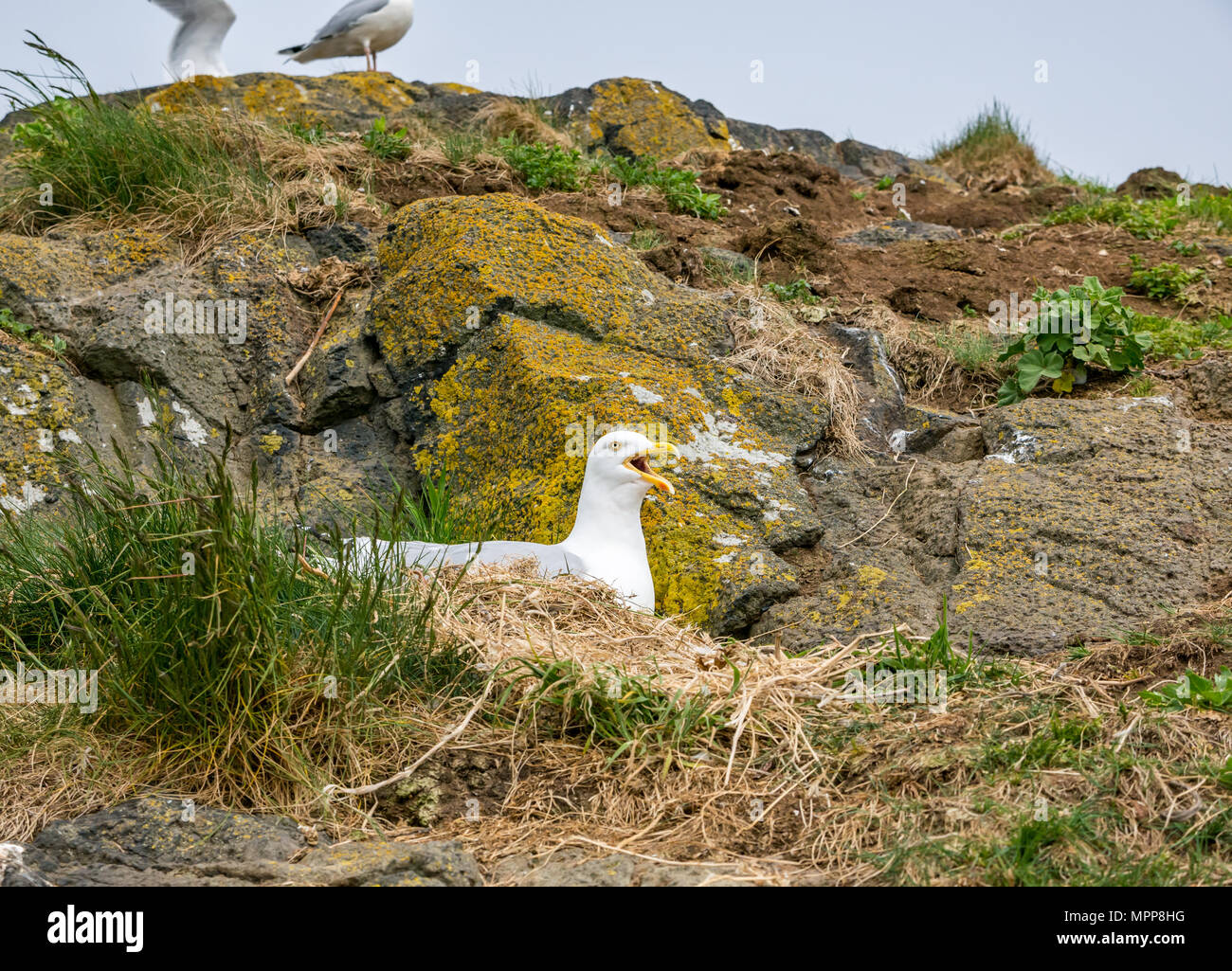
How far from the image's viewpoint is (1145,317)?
6.73m

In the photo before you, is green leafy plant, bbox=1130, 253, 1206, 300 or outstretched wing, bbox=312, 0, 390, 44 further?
outstretched wing, bbox=312, 0, 390, 44

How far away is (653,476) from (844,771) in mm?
1800

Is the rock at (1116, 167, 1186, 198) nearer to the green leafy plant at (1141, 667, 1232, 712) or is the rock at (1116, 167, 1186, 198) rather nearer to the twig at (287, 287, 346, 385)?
the twig at (287, 287, 346, 385)

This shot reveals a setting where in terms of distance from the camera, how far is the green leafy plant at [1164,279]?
736 cm

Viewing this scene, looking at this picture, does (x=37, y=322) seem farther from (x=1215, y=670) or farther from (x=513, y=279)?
(x=1215, y=670)

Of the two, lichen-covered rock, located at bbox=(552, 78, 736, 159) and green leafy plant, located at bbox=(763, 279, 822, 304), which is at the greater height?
lichen-covered rock, located at bbox=(552, 78, 736, 159)

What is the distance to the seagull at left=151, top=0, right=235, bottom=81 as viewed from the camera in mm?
9188

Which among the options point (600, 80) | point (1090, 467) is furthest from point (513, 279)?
point (600, 80)

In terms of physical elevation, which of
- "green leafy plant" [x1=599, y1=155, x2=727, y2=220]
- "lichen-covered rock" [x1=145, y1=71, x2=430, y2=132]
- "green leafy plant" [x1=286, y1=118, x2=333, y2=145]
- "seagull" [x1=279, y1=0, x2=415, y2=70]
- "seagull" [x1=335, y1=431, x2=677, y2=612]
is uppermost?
"seagull" [x1=279, y1=0, x2=415, y2=70]

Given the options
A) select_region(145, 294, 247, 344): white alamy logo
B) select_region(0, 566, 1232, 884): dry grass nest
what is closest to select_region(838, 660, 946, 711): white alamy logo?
select_region(0, 566, 1232, 884): dry grass nest
